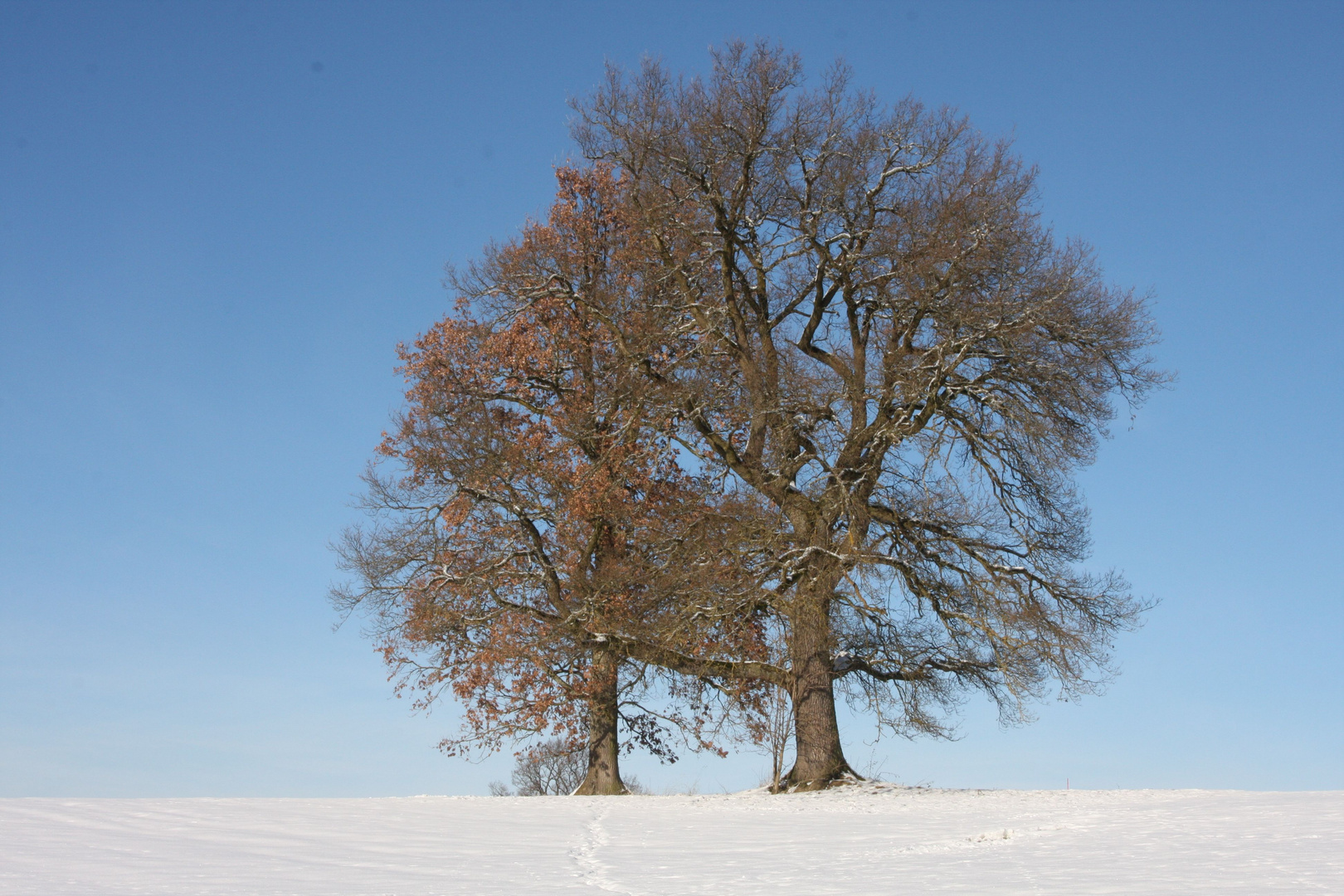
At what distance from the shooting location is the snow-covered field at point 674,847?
6.65 meters

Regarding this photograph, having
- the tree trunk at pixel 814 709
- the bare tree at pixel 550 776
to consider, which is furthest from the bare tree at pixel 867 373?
the bare tree at pixel 550 776

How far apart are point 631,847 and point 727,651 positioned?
788 centimetres

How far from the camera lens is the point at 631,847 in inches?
363

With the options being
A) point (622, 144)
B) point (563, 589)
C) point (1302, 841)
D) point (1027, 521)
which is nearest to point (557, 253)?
point (622, 144)

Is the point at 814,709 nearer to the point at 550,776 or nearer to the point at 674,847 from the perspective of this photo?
the point at 674,847

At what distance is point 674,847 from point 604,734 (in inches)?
372

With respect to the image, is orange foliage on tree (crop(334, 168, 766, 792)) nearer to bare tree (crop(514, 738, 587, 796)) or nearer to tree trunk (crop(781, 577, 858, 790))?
tree trunk (crop(781, 577, 858, 790))

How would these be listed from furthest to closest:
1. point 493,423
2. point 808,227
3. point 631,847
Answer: point 493,423
point 808,227
point 631,847

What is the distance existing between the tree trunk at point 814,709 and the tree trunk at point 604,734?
3.10 meters

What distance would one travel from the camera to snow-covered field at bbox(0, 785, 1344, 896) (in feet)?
21.8

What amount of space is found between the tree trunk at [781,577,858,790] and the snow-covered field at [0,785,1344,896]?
9.20ft

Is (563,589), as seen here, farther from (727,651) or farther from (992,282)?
(992,282)

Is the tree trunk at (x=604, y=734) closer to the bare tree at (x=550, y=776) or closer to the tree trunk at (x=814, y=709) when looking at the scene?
the tree trunk at (x=814, y=709)

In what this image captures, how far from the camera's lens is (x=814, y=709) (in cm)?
1683
